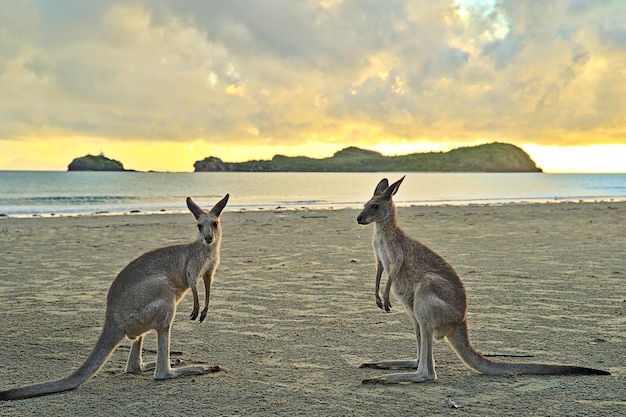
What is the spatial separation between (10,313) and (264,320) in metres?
2.46

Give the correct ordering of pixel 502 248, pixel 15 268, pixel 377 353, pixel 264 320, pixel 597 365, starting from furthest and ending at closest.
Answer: pixel 502 248, pixel 15 268, pixel 264 320, pixel 377 353, pixel 597 365

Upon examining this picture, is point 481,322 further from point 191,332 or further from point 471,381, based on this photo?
point 191,332

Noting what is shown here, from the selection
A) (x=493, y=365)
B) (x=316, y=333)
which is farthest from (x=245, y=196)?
(x=493, y=365)

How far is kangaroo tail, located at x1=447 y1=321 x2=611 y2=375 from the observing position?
3.89 m

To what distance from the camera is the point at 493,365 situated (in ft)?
13.1

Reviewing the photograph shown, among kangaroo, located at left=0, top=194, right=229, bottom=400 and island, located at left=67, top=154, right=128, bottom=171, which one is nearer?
kangaroo, located at left=0, top=194, right=229, bottom=400

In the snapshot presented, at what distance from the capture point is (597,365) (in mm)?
4254

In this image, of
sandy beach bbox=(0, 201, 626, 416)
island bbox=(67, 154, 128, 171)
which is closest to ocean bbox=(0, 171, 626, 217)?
sandy beach bbox=(0, 201, 626, 416)

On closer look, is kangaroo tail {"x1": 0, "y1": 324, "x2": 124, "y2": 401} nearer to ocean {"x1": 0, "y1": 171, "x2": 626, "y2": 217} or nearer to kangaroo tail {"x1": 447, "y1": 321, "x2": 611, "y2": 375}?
kangaroo tail {"x1": 447, "y1": 321, "x2": 611, "y2": 375}

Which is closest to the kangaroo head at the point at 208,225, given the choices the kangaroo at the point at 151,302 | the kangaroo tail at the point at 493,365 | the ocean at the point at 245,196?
the kangaroo at the point at 151,302

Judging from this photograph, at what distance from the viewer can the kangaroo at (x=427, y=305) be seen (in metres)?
3.88

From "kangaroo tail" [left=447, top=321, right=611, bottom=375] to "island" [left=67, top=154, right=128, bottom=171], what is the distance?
139 metres

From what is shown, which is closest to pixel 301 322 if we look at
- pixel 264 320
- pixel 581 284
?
pixel 264 320

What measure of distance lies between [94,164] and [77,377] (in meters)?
139
